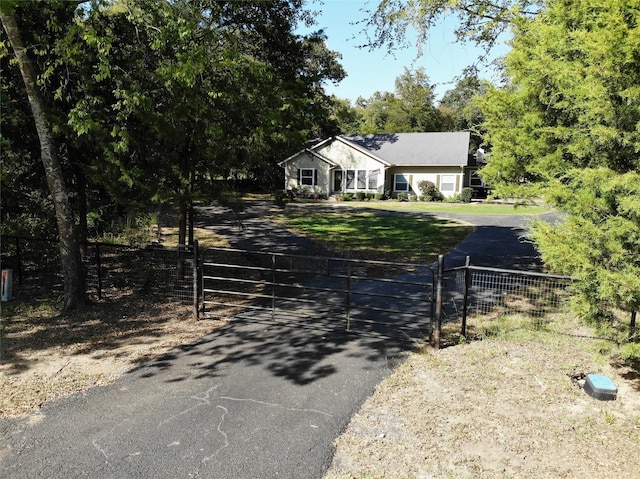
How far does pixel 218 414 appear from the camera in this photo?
4.70m

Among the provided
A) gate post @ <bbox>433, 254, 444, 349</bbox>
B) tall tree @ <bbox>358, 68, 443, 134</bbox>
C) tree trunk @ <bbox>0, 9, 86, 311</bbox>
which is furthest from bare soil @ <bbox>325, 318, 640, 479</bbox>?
tall tree @ <bbox>358, 68, 443, 134</bbox>

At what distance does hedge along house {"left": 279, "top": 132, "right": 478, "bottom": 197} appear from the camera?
3303cm

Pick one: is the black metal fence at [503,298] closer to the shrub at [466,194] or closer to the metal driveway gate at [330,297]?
the metal driveway gate at [330,297]

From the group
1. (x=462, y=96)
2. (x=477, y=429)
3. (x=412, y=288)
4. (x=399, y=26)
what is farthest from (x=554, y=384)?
(x=462, y=96)

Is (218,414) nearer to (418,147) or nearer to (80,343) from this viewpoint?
(80,343)

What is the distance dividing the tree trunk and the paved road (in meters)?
3.06

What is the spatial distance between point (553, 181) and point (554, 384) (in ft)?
7.95

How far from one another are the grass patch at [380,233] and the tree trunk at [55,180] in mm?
7797

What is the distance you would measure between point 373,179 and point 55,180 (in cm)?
2765

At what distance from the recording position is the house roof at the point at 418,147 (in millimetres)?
32844

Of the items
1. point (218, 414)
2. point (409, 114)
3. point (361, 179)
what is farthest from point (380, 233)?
point (409, 114)

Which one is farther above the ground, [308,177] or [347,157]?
[347,157]

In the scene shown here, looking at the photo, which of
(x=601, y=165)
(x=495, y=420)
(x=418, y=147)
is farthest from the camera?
(x=418, y=147)

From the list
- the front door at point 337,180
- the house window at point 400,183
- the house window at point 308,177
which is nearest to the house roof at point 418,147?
the house window at point 400,183
